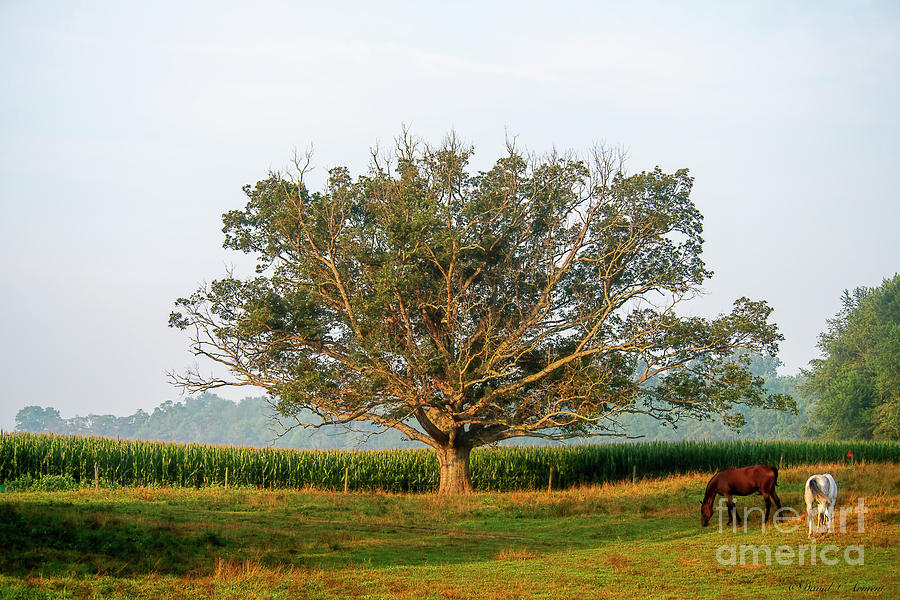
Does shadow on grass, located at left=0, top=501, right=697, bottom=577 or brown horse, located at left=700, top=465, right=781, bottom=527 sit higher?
brown horse, located at left=700, top=465, right=781, bottom=527

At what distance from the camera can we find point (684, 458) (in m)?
41.7

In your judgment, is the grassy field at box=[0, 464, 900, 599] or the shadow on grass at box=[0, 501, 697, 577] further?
the shadow on grass at box=[0, 501, 697, 577]

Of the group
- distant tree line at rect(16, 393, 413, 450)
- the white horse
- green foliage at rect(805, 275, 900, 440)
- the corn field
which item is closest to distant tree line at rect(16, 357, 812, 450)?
distant tree line at rect(16, 393, 413, 450)

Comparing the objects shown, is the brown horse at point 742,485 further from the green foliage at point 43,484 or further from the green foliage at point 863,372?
the green foliage at point 863,372

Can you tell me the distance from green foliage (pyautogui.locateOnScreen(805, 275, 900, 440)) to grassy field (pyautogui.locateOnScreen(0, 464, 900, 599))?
4920 cm

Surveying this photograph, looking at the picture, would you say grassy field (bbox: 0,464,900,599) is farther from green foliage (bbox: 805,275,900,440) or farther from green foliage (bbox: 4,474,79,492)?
green foliage (bbox: 805,275,900,440)

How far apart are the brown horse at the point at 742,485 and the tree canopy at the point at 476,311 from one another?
30.9 feet

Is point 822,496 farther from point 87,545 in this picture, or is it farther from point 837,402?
point 837,402

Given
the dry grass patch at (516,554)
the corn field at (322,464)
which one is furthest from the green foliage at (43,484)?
the dry grass patch at (516,554)

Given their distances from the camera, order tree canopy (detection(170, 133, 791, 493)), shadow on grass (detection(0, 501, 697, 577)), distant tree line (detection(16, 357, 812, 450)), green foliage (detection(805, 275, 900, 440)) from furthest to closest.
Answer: distant tree line (detection(16, 357, 812, 450)) < green foliage (detection(805, 275, 900, 440)) < tree canopy (detection(170, 133, 791, 493)) < shadow on grass (detection(0, 501, 697, 577))

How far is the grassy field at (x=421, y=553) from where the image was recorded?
42.6 ft

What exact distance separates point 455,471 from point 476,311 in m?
6.88

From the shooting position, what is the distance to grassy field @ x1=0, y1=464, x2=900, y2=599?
12977 mm

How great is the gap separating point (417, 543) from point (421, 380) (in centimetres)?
1185
